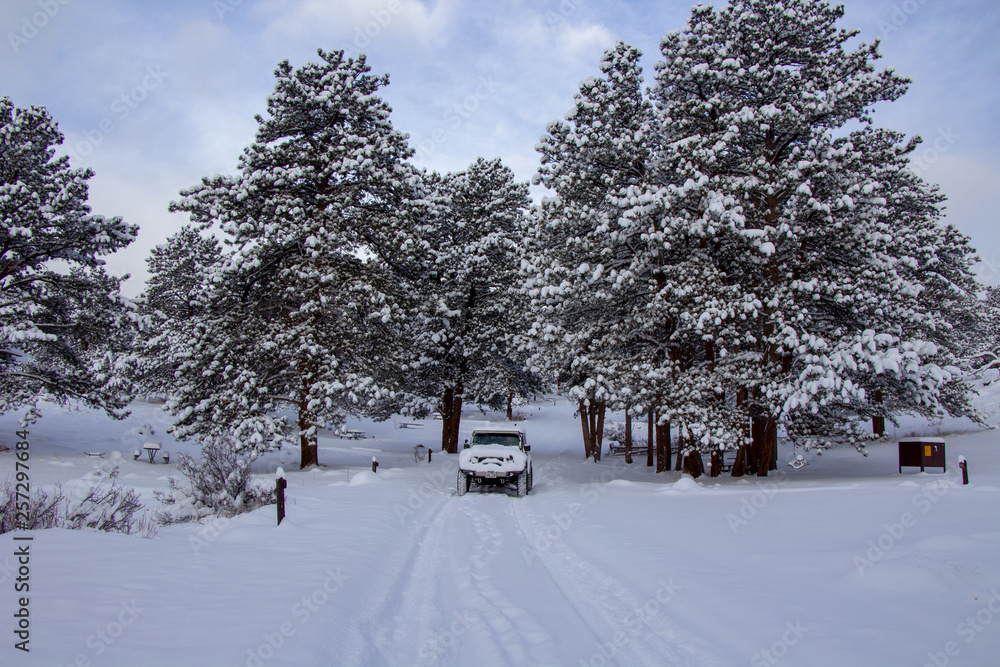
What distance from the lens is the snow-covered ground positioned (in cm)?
455

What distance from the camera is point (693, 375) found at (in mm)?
16328

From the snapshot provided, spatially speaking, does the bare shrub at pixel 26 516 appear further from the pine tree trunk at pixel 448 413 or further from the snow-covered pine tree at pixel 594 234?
the pine tree trunk at pixel 448 413

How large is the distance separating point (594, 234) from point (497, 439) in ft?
23.3

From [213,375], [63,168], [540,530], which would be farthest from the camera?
[63,168]

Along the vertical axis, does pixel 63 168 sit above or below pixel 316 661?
above

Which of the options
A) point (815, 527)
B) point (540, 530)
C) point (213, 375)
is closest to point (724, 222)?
point (815, 527)

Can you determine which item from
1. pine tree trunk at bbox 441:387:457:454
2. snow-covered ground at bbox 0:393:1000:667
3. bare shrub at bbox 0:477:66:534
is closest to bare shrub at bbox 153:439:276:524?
snow-covered ground at bbox 0:393:1000:667

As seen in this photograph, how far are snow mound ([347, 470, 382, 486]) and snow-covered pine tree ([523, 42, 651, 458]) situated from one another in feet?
21.7

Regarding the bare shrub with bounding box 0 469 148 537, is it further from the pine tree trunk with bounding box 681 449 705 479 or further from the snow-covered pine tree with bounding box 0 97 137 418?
the pine tree trunk with bounding box 681 449 705 479

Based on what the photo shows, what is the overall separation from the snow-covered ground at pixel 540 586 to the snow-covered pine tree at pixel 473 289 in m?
15.3

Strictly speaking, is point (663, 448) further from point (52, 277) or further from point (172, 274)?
point (172, 274)

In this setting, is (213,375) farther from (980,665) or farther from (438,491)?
(980,665)

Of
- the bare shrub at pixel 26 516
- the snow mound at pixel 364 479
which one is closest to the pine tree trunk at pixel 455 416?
the snow mound at pixel 364 479

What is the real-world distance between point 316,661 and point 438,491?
473 inches
